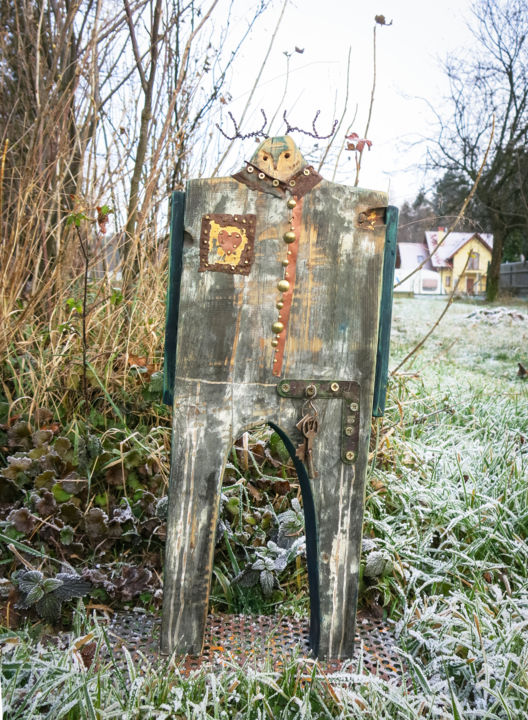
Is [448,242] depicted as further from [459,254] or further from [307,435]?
[307,435]

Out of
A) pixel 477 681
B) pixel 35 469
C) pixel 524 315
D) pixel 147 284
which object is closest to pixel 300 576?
pixel 477 681

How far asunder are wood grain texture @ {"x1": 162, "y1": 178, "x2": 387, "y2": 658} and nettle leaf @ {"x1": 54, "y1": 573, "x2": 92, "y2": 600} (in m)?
0.37

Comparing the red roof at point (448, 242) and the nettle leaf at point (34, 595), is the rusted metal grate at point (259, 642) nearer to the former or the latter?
the nettle leaf at point (34, 595)

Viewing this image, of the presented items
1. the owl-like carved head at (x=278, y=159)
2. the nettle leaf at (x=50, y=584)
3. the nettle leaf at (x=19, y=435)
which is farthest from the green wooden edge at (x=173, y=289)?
the nettle leaf at (x=19, y=435)

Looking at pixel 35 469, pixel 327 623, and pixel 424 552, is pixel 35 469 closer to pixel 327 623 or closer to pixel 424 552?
pixel 327 623

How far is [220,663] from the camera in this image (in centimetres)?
134

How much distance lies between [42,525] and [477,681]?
4.22ft

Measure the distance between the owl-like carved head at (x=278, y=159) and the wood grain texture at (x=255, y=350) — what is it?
57mm

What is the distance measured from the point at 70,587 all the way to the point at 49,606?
0.07m

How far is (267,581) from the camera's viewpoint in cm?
166

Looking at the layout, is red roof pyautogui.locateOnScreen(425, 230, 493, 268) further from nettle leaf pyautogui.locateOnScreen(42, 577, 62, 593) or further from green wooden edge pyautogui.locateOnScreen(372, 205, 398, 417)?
nettle leaf pyautogui.locateOnScreen(42, 577, 62, 593)

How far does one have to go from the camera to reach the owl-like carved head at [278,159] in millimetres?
1256

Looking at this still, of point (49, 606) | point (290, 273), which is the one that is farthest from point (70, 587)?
point (290, 273)

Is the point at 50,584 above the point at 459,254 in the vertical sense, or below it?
below
